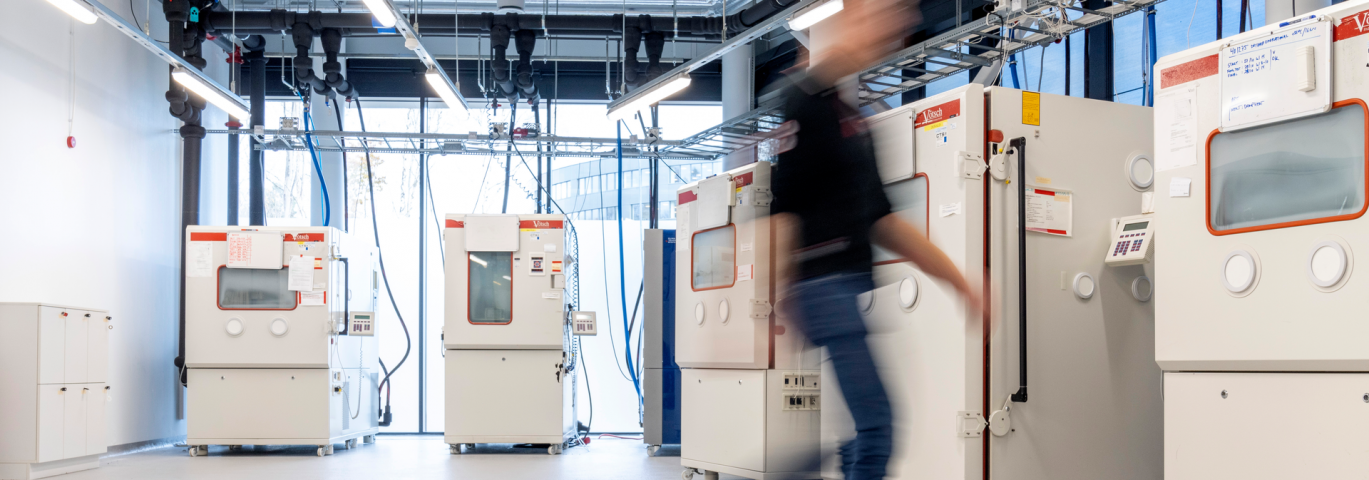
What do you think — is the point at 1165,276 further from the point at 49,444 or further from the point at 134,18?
the point at 134,18

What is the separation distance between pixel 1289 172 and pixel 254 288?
20.2ft

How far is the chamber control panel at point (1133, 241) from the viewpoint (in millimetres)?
3186

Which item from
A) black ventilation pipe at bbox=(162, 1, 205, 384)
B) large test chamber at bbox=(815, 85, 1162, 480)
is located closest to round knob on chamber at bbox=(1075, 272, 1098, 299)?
large test chamber at bbox=(815, 85, 1162, 480)

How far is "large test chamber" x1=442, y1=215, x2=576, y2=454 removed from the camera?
6566 millimetres

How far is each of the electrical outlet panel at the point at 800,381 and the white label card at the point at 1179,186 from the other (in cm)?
216

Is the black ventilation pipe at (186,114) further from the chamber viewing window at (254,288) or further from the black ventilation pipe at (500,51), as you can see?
the black ventilation pipe at (500,51)

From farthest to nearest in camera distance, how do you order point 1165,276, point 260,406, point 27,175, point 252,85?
1. point 252,85
2. point 260,406
3. point 27,175
4. point 1165,276

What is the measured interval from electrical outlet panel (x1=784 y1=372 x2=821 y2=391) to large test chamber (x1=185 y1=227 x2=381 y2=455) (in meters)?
3.54

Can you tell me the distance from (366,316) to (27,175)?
7.30 ft

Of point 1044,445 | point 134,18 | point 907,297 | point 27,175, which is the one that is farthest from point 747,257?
point 134,18

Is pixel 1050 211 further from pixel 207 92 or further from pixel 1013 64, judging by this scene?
pixel 207 92

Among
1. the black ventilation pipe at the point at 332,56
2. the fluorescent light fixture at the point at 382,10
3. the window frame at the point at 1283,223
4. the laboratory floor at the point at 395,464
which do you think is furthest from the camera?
the black ventilation pipe at the point at 332,56

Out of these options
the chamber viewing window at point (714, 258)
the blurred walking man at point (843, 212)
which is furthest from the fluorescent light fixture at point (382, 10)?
the blurred walking man at point (843, 212)

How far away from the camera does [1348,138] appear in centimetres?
Result: 222
